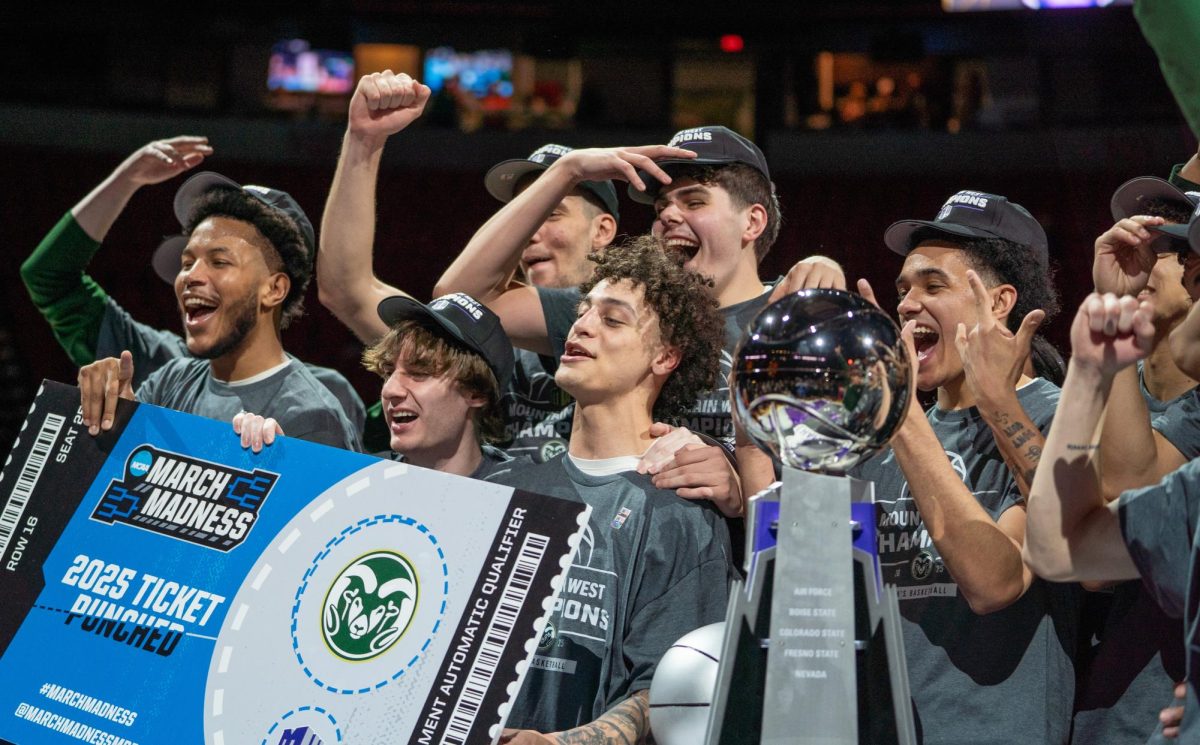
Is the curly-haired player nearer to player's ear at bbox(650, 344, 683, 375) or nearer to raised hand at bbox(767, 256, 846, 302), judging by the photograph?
player's ear at bbox(650, 344, 683, 375)

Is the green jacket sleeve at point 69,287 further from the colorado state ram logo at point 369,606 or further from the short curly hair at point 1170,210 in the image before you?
the short curly hair at point 1170,210

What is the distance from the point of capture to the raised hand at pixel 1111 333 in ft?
4.46

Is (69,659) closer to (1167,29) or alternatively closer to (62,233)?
(62,233)

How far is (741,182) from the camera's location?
2791mm

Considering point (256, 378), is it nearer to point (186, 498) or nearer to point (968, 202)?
point (186, 498)

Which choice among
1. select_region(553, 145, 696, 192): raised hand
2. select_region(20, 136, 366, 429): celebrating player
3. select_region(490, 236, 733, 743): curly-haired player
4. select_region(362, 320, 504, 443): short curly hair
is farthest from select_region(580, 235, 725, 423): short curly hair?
select_region(20, 136, 366, 429): celebrating player

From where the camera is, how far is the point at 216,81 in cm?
A: 1041

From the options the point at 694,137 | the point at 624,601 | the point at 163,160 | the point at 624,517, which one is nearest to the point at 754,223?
the point at 694,137

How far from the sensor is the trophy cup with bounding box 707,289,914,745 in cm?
131

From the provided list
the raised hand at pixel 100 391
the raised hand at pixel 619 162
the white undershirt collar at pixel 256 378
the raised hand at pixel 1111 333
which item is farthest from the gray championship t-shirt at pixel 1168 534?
the white undershirt collar at pixel 256 378

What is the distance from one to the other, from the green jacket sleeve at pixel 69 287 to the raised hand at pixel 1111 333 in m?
2.71

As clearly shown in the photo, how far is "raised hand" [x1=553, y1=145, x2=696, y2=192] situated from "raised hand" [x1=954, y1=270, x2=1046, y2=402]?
67 centimetres

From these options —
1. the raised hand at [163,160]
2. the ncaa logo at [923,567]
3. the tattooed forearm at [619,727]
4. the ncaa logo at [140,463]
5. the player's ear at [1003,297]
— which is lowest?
the tattooed forearm at [619,727]

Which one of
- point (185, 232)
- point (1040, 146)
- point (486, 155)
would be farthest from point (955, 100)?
point (185, 232)
